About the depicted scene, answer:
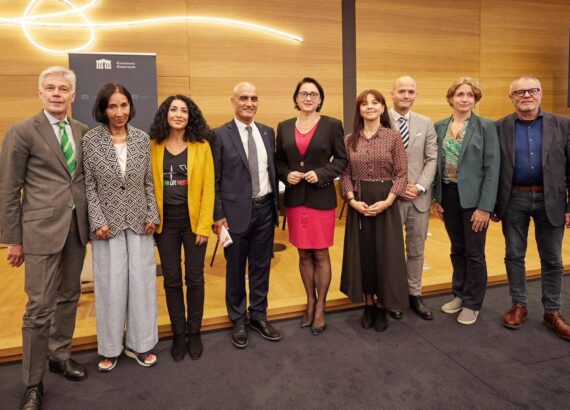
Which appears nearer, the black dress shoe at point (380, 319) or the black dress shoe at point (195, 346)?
the black dress shoe at point (195, 346)

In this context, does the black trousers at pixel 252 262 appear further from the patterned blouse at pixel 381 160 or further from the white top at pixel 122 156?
the white top at pixel 122 156

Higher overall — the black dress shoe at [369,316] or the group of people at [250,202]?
the group of people at [250,202]

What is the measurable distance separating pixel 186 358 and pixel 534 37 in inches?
278

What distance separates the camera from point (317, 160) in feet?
8.48

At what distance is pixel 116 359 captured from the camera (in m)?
2.45

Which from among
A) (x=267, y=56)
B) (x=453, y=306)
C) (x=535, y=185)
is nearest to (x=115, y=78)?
(x=267, y=56)

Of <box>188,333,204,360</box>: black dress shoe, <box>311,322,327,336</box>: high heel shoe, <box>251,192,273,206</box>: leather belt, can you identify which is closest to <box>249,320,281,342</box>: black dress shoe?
<box>311,322,327,336</box>: high heel shoe

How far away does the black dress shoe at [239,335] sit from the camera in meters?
2.60

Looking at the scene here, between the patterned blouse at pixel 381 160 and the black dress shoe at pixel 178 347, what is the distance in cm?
136

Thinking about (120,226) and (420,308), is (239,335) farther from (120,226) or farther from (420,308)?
(420,308)

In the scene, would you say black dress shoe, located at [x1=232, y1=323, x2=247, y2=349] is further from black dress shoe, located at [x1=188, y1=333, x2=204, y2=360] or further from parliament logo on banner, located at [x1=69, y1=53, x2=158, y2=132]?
parliament logo on banner, located at [x1=69, y1=53, x2=158, y2=132]

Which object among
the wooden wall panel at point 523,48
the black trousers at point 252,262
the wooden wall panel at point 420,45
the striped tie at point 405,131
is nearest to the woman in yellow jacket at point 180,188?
the black trousers at point 252,262

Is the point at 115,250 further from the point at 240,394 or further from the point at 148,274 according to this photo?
the point at 240,394

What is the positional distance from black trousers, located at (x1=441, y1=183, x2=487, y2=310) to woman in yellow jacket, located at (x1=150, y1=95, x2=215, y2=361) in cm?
156
